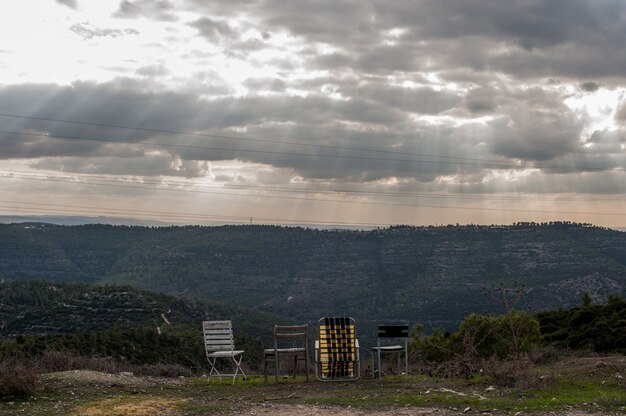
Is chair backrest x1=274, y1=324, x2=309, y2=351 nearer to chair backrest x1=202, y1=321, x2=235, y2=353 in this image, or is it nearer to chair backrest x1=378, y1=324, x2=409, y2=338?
chair backrest x1=202, y1=321, x2=235, y2=353

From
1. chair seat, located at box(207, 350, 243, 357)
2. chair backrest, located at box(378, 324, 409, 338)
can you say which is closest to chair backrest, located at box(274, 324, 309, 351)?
chair seat, located at box(207, 350, 243, 357)

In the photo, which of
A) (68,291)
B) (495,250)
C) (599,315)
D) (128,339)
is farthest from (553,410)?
(495,250)

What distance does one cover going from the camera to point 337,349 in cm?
1630

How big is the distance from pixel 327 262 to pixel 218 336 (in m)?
133

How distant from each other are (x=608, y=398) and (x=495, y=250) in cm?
13242

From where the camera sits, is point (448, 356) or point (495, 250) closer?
point (448, 356)

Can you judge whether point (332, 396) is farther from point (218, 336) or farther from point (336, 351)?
point (218, 336)

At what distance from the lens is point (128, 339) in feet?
120

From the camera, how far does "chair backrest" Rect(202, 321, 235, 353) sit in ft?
56.8

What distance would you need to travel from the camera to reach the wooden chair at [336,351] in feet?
53.4

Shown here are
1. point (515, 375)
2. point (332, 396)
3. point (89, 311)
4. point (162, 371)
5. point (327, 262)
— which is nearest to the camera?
point (332, 396)

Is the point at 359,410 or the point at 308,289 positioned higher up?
the point at 359,410

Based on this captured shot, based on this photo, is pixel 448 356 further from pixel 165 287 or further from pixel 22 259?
pixel 22 259

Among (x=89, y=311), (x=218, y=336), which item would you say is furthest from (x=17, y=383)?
(x=89, y=311)
